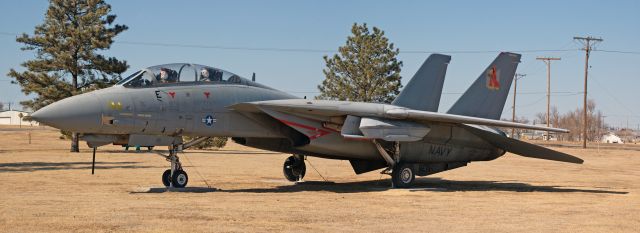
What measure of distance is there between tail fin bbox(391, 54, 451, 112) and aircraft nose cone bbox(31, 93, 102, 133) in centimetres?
832

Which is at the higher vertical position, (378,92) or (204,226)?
(378,92)

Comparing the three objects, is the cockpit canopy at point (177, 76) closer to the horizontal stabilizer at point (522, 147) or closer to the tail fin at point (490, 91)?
the tail fin at point (490, 91)

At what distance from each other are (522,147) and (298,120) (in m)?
7.04

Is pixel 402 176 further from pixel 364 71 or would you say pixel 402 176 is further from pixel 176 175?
pixel 364 71

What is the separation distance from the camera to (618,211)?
1341 centimetres

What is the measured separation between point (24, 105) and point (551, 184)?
31458 millimetres

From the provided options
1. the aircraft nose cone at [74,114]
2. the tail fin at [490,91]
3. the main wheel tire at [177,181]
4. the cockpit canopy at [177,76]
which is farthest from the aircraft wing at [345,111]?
the aircraft nose cone at [74,114]

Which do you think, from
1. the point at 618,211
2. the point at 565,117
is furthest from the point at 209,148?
the point at 565,117

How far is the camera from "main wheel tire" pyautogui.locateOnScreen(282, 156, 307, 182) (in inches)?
846

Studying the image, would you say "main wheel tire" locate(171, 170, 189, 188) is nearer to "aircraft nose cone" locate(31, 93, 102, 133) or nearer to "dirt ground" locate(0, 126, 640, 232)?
"dirt ground" locate(0, 126, 640, 232)

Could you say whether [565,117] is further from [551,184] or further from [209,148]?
[551,184]

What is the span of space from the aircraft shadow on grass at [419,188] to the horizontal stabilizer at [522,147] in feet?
2.73

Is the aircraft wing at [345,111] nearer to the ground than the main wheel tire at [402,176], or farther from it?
farther from it

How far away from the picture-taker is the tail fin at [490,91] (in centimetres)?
2133
